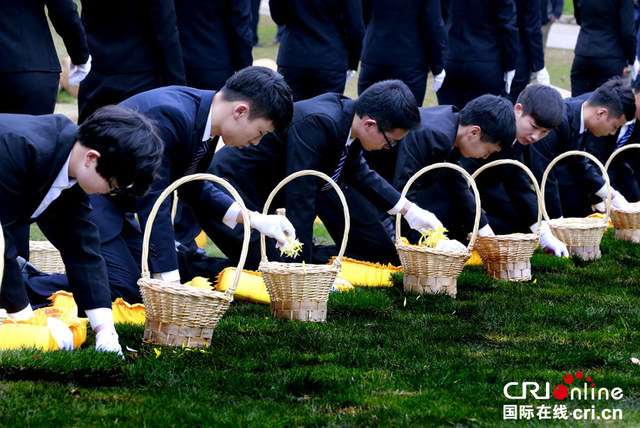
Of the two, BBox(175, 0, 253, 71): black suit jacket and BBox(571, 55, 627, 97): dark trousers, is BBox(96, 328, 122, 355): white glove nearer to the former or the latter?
BBox(175, 0, 253, 71): black suit jacket

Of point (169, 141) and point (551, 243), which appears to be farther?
point (551, 243)

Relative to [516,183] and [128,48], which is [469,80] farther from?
[128,48]

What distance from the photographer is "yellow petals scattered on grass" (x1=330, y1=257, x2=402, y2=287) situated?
5.65 meters

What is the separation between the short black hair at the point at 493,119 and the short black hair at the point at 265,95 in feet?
6.16

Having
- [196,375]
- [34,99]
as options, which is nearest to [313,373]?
[196,375]

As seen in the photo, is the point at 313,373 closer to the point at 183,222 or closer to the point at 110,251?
the point at 110,251

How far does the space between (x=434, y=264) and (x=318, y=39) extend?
2.67 meters

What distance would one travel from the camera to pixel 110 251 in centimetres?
475

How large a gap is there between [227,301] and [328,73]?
3.71 meters

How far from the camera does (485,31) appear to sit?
25.6 feet

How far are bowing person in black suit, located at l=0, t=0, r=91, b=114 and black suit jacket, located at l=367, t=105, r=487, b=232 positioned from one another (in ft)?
7.48

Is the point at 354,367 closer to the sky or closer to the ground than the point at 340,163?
closer to the ground

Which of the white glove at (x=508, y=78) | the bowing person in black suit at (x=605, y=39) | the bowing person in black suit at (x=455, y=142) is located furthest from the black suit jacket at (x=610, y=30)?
the bowing person in black suit at (x=455, y=142)

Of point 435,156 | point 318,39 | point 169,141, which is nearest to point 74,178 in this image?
point 169,141
